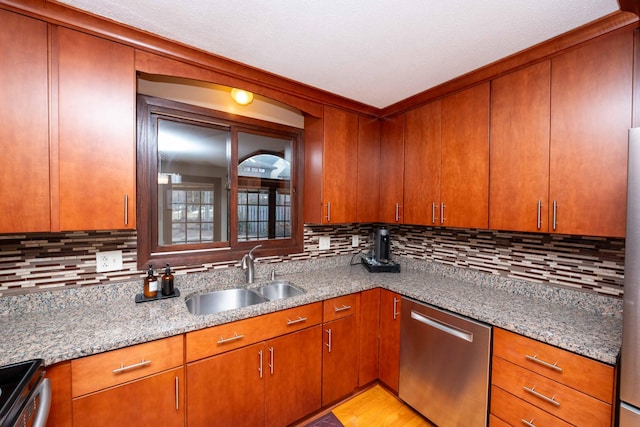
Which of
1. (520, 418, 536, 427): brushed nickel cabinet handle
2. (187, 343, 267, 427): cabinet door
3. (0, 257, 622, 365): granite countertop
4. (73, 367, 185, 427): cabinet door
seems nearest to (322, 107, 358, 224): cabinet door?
(0, 257, 622, 365): granite countertop

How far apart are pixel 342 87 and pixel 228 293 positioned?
1.72m

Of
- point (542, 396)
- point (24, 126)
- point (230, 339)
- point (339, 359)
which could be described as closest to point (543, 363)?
point (542, 396)

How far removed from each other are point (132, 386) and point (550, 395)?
1.92 meters

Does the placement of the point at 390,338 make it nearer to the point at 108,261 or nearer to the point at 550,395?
the point at 550,395

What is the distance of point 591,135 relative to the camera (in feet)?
4.43

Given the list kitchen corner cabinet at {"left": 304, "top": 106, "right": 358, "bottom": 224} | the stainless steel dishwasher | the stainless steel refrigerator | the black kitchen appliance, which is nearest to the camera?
the black kitchen appliance

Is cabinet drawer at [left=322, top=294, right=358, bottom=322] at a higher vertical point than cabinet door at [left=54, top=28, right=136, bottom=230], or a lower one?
lower

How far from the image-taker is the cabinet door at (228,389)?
4.48 ft

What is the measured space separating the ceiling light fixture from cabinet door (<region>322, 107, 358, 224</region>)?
605 mm

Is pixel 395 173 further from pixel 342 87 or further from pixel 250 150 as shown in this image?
pixel 250 150

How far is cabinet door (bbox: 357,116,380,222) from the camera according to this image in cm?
240

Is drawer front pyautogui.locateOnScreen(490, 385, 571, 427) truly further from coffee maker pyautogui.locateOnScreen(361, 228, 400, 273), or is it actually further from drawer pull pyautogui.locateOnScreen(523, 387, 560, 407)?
coffee maker pyautogui.locateOnScreen(361, 228, 400, 273)

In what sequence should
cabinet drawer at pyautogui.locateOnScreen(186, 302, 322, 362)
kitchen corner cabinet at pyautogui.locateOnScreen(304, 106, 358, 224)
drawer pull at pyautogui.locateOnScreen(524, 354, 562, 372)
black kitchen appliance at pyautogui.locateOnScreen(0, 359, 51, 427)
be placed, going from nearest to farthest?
black kitchen appliance at pyautogui.locateOnScreen(0, 359, 51, 427) < drawer pull at pyautogui.locateOnScreen(524, 354, 562, 372) < cabinet drawer at pyautogui.locateOnScreen(186, 302, 322, 362) < kitchen corner cabinet at pyautogui.locateOnScreen(304, 106, 358, 224)

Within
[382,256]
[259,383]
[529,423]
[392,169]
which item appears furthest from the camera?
[382,256]
